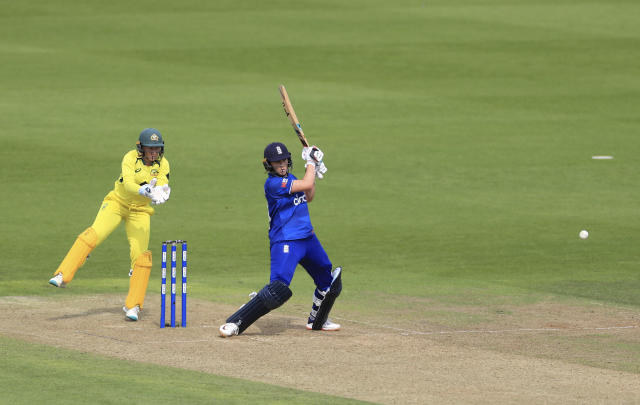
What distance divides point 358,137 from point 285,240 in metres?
14.0

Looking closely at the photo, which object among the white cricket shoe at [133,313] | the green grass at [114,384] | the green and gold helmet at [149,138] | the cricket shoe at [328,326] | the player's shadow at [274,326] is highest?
the green and gold helmet at [149,138]

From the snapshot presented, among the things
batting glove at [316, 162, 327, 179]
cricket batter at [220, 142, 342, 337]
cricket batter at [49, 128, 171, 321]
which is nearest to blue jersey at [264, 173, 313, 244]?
cricket batter at [220, 142, 342, 337]

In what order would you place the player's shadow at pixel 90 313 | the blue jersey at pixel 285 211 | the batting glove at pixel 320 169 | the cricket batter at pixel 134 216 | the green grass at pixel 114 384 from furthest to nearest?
the player's shadow at pixel 90 313 < the cricket batter at pixel 134 216 < the batting glove at pixel 320 169 < the blue jersey at pixel 285 211 < the green grass at pixel 114 384

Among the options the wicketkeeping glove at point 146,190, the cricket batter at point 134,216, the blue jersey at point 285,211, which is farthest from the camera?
the cricket batter at point 134,216

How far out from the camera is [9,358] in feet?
35.9

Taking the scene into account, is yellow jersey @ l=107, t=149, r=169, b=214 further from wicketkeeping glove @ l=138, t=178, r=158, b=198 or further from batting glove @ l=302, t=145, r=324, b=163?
batting glove @ l=302, t=145, r=324, b=163

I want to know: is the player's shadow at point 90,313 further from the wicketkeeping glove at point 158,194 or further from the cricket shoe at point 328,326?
the cricket shoe at point 328,326

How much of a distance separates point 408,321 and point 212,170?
10.8 m

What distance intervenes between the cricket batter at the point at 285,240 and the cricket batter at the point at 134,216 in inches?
48.0

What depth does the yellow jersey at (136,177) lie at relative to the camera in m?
13.1

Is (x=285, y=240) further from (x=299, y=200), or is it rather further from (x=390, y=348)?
(x=390, y=348)

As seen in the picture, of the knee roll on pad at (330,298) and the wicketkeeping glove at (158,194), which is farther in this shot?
the wicketkeeping glove at (158,194)

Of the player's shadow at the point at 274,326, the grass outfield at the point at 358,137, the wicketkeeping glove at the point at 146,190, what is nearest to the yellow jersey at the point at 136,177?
the wicketkeeping glove at the point at 146,190

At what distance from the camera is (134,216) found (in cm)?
1327
